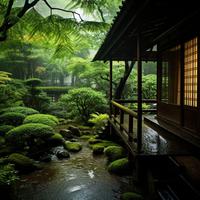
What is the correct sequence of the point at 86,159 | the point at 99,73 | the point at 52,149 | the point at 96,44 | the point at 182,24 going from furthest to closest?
1. the point at 96,44
2. the point at 99,73
3. the point at 52,149
4. the point at 86,159
5. the point at 182,24

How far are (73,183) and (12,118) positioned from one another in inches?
204

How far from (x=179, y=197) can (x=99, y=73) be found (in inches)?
457

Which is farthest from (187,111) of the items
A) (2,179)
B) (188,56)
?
(2,179)

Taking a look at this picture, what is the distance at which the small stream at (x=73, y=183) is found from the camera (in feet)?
18.6

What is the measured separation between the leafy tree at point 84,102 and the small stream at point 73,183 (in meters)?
7.03

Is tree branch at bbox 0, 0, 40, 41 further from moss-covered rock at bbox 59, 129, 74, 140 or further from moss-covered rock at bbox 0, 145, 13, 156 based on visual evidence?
moss-covered rock at bbox 59, 129, 74, 140

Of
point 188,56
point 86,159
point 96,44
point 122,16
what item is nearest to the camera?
point 122,16

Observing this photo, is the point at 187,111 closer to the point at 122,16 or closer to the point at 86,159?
the point at 122,16

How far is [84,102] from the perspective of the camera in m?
15.4

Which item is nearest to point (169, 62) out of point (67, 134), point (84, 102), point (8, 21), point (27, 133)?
point (8, 21)

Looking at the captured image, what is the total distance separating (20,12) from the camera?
579 cm

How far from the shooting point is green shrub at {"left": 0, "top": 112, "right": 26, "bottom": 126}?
1023cm

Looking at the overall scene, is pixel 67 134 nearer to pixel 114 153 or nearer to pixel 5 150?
pixel 5 150


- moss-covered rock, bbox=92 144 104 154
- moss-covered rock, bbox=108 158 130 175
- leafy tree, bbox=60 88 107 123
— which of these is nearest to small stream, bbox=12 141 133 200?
moss-covered rock, bbox=108 158 130 175
